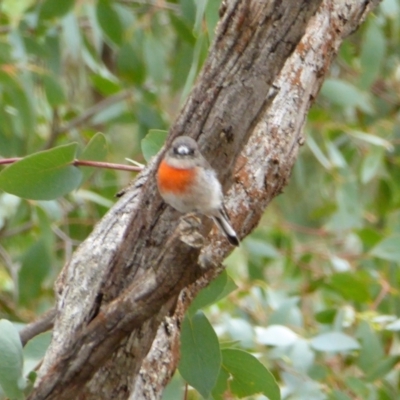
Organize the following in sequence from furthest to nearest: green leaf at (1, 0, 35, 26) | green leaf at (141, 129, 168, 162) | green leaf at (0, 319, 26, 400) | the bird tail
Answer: green leaf at (1, 0, 35, 26) → green leaf at (141, 129, 168, 162) → the bird tail → green leaf at (0, 319, 26, 400)

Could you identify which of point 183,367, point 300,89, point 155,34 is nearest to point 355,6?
point 300,89

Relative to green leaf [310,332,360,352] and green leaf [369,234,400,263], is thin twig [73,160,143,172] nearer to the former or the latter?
green leaf [310,332,360,352]

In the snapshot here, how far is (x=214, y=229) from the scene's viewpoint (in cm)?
154

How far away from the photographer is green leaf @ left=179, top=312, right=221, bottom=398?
1494 mm

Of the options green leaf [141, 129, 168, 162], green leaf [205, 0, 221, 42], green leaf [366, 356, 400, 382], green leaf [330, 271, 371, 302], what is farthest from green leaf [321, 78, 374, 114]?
green leaf [141, 129, 168, 162]

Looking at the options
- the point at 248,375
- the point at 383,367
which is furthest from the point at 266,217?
the point at 248,375

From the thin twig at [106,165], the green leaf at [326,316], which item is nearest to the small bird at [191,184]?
the thin twig at [106,165]

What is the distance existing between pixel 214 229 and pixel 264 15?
0.48 meters

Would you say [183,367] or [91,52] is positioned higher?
[183,367]

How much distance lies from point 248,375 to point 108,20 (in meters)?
1.56

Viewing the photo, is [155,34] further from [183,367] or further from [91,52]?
[183,367]

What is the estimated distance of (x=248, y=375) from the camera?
167cm

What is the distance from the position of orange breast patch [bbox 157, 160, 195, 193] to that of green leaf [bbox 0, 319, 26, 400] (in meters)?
0.36

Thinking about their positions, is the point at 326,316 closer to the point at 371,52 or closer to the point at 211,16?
the point at 371,52
